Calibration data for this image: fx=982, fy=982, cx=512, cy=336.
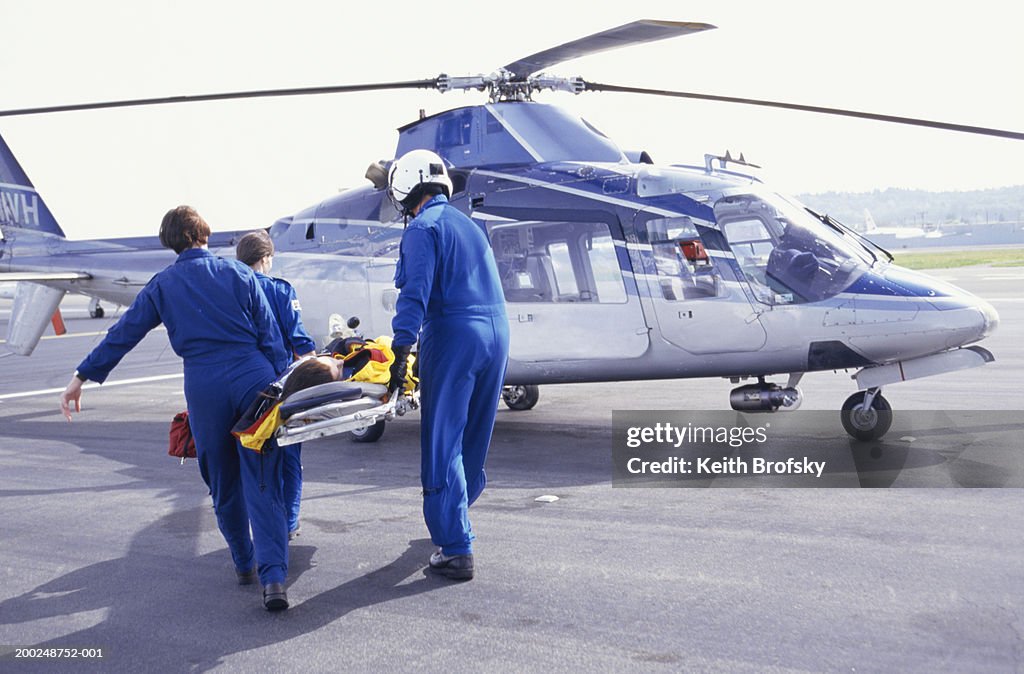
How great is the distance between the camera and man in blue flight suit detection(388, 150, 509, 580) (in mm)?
5027

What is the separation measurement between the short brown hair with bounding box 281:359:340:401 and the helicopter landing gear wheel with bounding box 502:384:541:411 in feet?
19.8

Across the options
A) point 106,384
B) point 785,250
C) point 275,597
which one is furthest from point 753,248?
point 106,384

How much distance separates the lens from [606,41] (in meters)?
7.67

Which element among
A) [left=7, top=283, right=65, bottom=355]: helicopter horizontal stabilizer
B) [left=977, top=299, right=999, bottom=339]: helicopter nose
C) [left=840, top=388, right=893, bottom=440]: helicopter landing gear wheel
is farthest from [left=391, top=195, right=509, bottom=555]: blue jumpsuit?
[left=7, top=283, right=65, bottom=355]: helicopter horizontal stabilizer

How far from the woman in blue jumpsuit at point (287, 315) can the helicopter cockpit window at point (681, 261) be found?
Result: 3676 mm

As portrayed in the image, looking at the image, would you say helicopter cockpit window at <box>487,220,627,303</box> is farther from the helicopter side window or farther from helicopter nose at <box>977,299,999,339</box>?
helicopter nose at <box>977,299,999,339</box>

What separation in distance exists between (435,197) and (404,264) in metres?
0.58

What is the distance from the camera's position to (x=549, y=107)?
30.3ft

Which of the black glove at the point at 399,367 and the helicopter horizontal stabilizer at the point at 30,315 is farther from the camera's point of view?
the helicopter horizontal stabilizer at the point at 30,315

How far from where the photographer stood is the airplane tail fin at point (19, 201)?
46.5ft

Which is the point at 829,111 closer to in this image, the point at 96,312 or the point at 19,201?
the point at 19,201

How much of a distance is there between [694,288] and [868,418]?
176cm

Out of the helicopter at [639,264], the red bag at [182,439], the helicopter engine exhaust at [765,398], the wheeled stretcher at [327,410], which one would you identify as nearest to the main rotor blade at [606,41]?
the helicopter at [639,264]

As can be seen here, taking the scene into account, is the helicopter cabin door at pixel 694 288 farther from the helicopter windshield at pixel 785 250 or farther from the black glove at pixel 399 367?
the black glove at pixel 399 367
